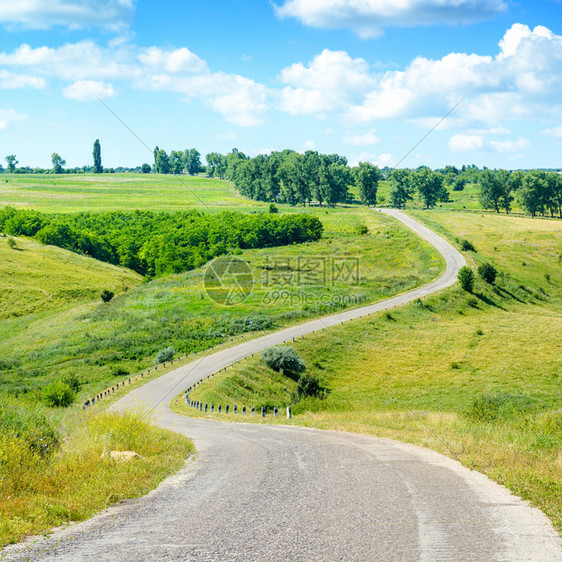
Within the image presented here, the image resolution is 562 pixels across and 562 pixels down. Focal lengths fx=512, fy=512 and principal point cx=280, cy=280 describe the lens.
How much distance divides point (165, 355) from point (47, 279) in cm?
5984

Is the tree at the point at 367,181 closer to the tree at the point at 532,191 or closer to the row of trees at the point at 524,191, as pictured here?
the row of trees at the point at 524,191

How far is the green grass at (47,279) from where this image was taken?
88.1 metres

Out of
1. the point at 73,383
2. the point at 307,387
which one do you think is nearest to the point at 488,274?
the point at 307,387


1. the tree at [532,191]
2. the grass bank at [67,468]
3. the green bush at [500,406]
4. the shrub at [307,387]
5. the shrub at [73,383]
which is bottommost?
the shrub at [73,383]

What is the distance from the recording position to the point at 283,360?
4297cm

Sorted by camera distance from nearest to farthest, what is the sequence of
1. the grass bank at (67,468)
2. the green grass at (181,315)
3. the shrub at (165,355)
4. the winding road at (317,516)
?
the winding road at (317,516) < the grass bank at (67,468) < the shrub at (165,355) < the green grass at (181,315)

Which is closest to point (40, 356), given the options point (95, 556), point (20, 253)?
point (95, 556)

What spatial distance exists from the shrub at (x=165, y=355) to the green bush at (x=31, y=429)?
3547cm

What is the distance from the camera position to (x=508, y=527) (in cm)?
902

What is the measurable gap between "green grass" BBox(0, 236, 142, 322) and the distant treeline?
9.04 metres

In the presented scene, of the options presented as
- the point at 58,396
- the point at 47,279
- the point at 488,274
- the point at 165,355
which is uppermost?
the point at 488,274

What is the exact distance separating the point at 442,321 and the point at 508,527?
53.4 meters

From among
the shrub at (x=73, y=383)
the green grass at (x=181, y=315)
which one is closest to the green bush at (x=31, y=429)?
the green grass at (x=181, y=315)

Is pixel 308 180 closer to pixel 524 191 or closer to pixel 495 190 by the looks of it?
pixel 495 190
